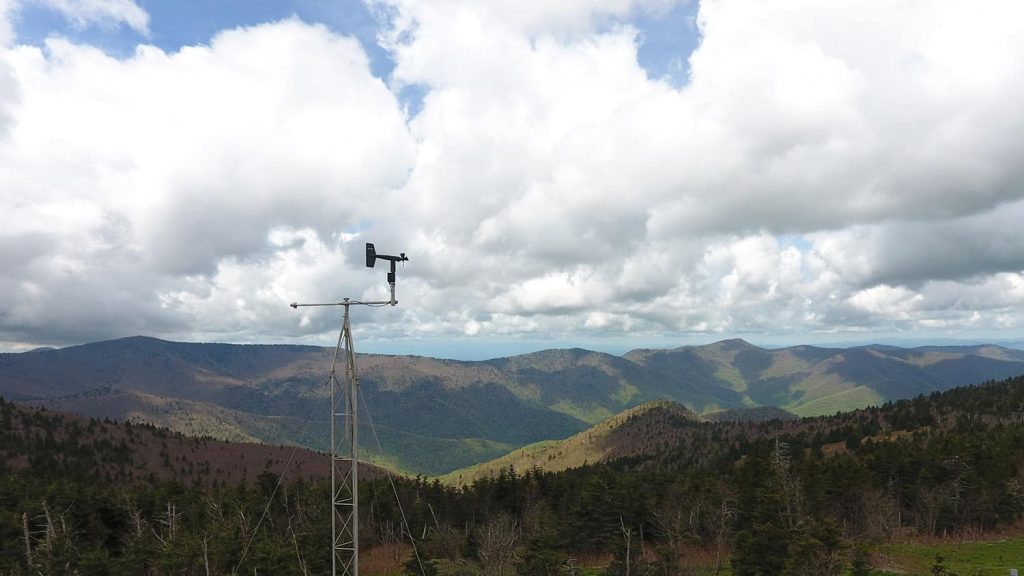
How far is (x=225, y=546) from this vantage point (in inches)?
2349

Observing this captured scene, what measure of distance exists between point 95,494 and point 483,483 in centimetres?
6494

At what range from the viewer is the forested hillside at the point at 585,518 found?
50688 millimetres

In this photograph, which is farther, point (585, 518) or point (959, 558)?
point (585, 518)

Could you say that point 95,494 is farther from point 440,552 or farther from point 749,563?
point 749,563

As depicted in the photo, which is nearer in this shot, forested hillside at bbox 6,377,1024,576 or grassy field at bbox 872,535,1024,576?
grassy field at bbox 872,535,1024,576

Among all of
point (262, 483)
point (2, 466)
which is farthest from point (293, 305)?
point (2, 466)

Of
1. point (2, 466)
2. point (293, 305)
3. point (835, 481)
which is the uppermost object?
point (293, 305)

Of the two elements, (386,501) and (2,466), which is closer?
(386,501)

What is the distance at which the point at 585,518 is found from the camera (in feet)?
255

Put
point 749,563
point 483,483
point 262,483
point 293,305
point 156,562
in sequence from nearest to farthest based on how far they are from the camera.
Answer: point 293,305
point 749,563
point 156,562
point 483,483
point 262,483

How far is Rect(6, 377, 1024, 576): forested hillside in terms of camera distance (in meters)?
50.7

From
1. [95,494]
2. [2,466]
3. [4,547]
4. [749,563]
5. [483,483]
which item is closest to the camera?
[749,563]

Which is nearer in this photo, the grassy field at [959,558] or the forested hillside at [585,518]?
the grassy field at [959,558]

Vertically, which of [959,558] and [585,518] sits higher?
[959,558]
